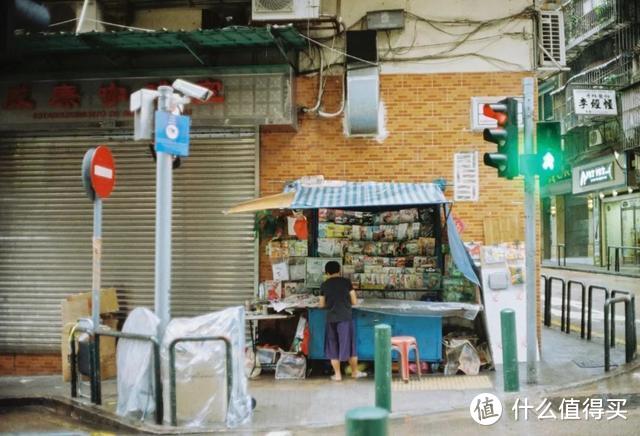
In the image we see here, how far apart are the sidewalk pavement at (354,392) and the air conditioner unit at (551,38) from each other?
16.6 feet

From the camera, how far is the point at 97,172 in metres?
7.48

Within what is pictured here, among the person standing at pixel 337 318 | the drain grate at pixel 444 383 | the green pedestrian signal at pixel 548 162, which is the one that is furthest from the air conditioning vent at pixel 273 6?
the drain grate at pixel 444 383

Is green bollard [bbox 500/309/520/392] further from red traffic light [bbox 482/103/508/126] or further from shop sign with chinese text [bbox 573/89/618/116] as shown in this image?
shop sign with chinese text [bbox 573/89/618/116]

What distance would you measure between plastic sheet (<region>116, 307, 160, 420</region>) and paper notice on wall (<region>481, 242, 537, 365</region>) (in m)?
5.26

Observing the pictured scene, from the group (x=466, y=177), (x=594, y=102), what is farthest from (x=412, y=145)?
(x=594, y=102)

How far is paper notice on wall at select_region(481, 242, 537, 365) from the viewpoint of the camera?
31.4 ft

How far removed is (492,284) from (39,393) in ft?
23.2

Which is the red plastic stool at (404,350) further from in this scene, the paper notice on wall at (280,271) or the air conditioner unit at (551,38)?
the air conditioner unit at (551,38)

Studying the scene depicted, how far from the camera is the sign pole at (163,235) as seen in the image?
6938mm

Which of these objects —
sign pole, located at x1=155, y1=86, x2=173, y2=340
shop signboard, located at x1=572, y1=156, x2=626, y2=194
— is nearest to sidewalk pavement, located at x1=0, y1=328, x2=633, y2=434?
sign pole, located at x1=155, y1=86, x2=173, y2=340

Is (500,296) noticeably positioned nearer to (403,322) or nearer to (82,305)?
(403,322)

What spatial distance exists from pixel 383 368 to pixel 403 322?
256 cm

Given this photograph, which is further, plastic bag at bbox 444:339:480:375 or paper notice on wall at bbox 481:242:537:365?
paper notice on wall at bbox 481:242:537:365

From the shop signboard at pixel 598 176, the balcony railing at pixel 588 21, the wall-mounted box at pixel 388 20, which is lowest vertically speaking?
the shop signboard at pixel 598 176
